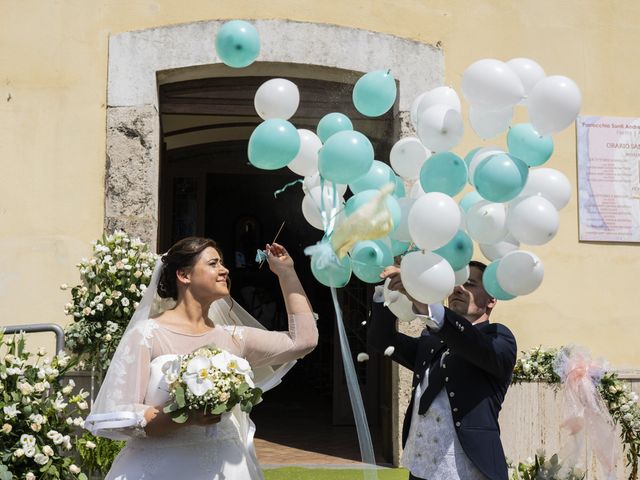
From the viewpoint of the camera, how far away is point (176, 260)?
→ 3.58 meters

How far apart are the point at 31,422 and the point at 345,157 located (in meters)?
2.34

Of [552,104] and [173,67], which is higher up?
[173,67]

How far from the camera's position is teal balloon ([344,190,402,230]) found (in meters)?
3.26

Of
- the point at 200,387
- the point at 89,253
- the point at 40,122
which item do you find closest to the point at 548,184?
the point at 200,387

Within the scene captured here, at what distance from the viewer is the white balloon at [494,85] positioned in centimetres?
336

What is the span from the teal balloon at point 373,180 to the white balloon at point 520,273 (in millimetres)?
601

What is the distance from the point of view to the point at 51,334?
5.93 metres

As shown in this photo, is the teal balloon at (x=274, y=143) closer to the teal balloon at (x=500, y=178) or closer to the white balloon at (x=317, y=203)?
the white balloon at (x=317, y=203)

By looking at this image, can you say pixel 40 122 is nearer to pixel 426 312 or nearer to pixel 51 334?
pixel 51 334

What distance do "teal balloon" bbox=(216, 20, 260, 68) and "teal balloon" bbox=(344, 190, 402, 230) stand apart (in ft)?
2.70

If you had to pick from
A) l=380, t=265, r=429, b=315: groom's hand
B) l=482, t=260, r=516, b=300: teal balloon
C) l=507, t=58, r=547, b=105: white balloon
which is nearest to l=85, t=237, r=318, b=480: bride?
l=380, t=265, r=429, b=315: groom's hand

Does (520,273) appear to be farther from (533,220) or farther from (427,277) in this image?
(427,277)

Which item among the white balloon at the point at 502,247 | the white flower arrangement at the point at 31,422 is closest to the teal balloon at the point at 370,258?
the white balloon at the point at 502,247

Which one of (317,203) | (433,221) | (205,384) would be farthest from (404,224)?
(205,384)
